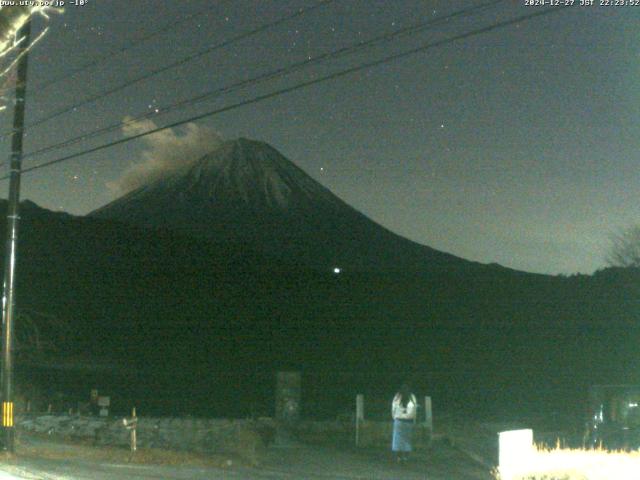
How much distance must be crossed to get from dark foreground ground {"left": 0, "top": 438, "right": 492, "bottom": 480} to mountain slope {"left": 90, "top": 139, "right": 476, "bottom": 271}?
2994 inches

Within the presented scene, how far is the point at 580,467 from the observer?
42.3ft

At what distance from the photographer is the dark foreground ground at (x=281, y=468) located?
13109 mm

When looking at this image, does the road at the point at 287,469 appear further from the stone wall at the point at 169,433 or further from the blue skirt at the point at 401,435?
the stone wall at the point at 169,433

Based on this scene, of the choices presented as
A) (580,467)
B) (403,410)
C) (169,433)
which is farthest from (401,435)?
(169,433)

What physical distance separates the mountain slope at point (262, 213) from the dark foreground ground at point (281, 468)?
76.1 metres

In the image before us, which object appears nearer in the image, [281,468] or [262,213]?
[281,468]

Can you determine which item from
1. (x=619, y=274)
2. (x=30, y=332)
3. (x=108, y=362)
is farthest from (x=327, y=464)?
(x=619, y=274)

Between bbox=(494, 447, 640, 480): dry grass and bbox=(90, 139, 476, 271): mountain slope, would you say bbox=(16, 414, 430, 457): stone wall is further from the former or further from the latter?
bbox=(90, 139, 476, 271): mountain slope

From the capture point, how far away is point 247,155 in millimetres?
146375

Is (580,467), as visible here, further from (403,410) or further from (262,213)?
→ (262,213)

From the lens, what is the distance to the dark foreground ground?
13.1m

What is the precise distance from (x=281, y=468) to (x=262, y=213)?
118 m

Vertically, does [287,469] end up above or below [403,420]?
below

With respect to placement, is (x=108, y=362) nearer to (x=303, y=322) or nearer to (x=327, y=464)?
(x=303, y=322)
